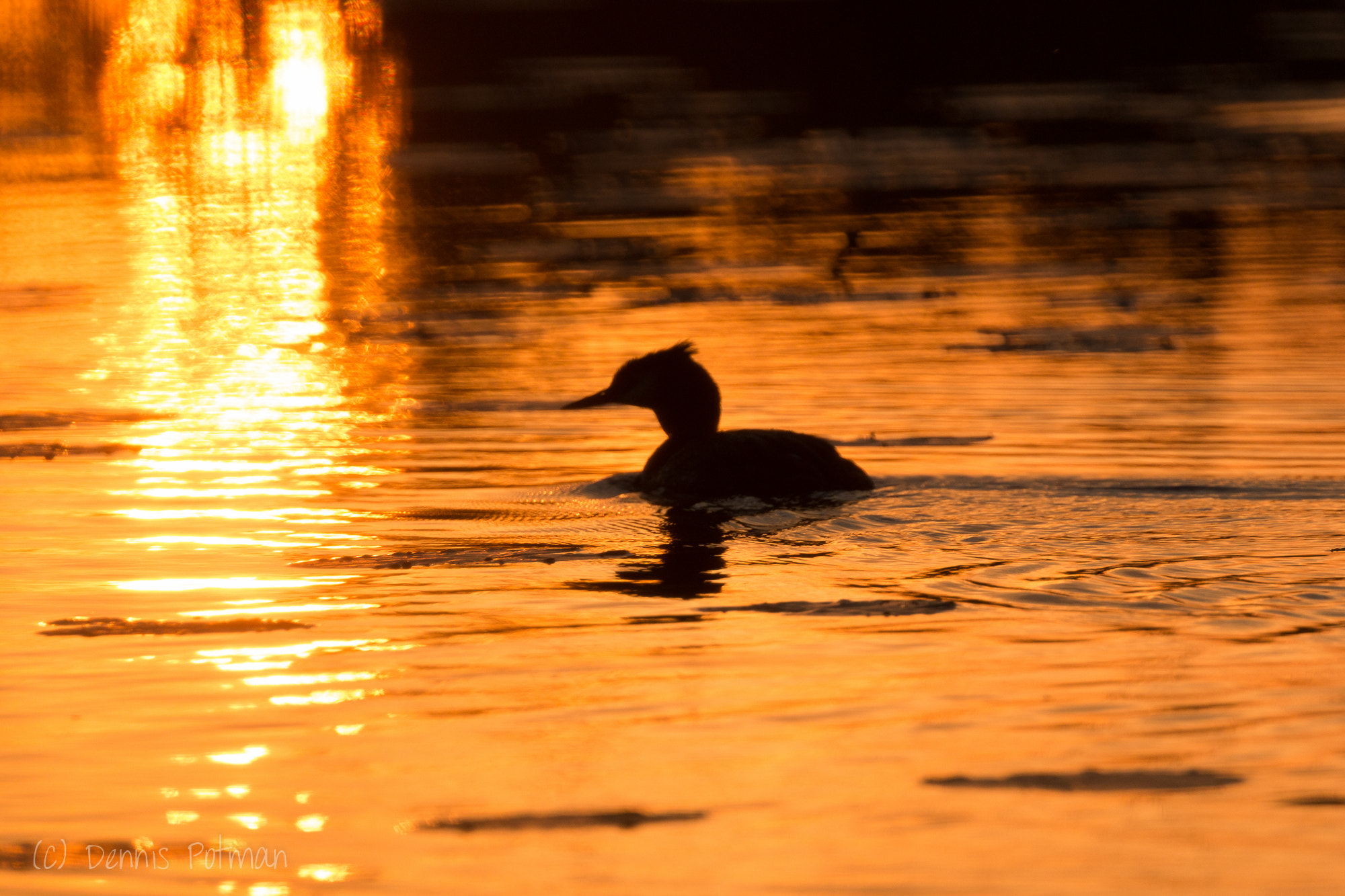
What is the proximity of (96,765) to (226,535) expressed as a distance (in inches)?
124

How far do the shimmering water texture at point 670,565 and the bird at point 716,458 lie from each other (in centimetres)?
12

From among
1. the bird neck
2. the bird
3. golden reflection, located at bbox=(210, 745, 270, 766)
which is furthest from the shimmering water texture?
the bird neck

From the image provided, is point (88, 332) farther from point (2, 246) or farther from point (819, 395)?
point (819, 395)

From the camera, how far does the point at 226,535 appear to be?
27.5 ft

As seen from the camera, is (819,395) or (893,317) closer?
(819,395)

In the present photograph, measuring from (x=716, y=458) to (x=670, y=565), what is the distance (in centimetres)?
147

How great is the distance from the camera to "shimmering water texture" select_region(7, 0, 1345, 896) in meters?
4.73

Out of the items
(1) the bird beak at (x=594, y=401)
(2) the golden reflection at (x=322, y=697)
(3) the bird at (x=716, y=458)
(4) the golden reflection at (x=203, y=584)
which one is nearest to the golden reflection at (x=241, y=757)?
(2) the golden reflection at (x=322, y=697)

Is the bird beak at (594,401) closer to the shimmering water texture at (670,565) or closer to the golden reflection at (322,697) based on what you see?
the shimmering water texture at (670,565)

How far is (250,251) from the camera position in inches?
714

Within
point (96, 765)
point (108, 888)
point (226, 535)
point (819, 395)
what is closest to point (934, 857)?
point (108, 888)

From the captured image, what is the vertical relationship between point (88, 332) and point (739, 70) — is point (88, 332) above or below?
below

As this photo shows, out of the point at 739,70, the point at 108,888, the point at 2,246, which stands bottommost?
the point at 108,888

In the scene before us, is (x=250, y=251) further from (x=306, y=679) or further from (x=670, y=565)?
(x=306, y=679)
